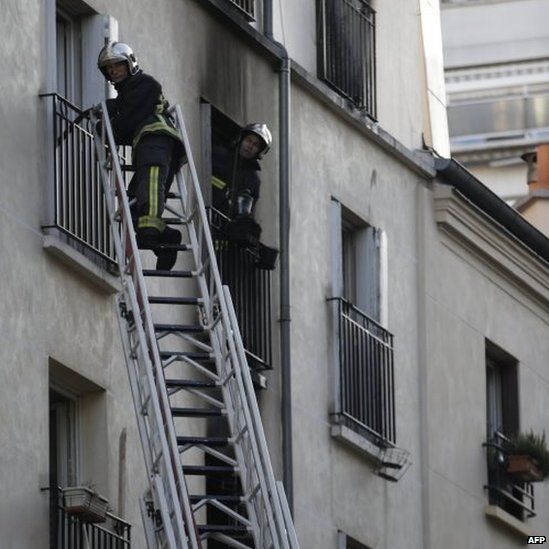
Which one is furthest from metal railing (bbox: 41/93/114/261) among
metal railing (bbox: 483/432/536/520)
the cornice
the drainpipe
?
metal railing (bbox: 483/432/536/520)

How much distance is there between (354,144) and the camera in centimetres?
2909

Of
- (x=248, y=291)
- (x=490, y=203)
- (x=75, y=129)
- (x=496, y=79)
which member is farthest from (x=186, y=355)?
(x=496, y=79)

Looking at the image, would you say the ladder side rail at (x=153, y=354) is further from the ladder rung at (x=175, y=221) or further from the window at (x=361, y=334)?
the window at (x=361, y=334)

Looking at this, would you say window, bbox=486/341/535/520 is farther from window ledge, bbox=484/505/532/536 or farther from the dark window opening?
the dark window opening

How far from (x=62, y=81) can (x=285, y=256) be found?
395 centimetres

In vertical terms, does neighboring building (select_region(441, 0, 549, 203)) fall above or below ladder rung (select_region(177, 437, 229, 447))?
above

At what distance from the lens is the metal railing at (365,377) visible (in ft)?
90.9

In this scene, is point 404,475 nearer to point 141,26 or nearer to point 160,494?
point 141,26

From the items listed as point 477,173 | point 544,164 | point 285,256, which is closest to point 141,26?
point 285,256

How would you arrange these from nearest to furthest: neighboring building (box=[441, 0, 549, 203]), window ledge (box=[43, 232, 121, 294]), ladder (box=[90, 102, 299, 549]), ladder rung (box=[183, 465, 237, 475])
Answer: ladder (box=[90, 102, 299, 549]) < ladder rung (box=[183, 465, 237, 475]) < window ledge (box=[43, 232, 121, 294]) < neighboring building (box=[441, 0, 549, 203])

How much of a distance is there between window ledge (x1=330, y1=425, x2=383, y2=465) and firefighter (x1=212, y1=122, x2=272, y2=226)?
244 centimetres

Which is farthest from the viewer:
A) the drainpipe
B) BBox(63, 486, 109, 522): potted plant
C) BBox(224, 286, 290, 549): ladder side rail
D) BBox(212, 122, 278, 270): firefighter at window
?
the drainpipe

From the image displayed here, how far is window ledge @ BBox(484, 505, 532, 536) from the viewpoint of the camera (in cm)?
3089

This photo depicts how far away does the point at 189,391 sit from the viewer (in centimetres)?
2147
